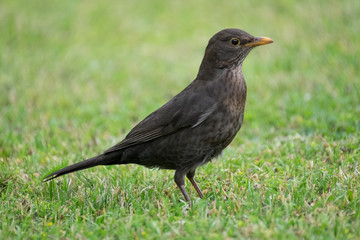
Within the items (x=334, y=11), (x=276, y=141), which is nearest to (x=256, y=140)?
(x=276, y=141)

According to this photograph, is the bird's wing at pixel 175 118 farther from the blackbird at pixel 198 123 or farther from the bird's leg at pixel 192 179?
the bird's leg at pixel 192 179

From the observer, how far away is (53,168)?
4.97 metres

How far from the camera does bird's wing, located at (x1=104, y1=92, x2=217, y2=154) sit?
4.28 meters

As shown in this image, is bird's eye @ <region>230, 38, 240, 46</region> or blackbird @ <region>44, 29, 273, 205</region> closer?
blackbird @ <region>44, 29, 273, 205</region>

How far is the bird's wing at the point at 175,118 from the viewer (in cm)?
428

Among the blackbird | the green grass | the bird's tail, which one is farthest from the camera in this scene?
the bird's tail

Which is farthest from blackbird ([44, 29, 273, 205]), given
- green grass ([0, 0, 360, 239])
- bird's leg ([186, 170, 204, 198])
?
green grass ([0, 0, 360, 239])

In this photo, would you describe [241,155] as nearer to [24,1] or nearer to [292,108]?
[292,108]

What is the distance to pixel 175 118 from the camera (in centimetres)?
444

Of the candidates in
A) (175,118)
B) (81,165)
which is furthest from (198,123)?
(81,165)

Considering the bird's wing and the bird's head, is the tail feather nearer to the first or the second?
the bird's wing

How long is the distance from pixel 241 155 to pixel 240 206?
1.48 m

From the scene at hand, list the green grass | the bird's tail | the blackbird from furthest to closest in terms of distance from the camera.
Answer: the bird's tail, the blackbird, the green grass

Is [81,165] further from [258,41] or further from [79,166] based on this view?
[258,41]
